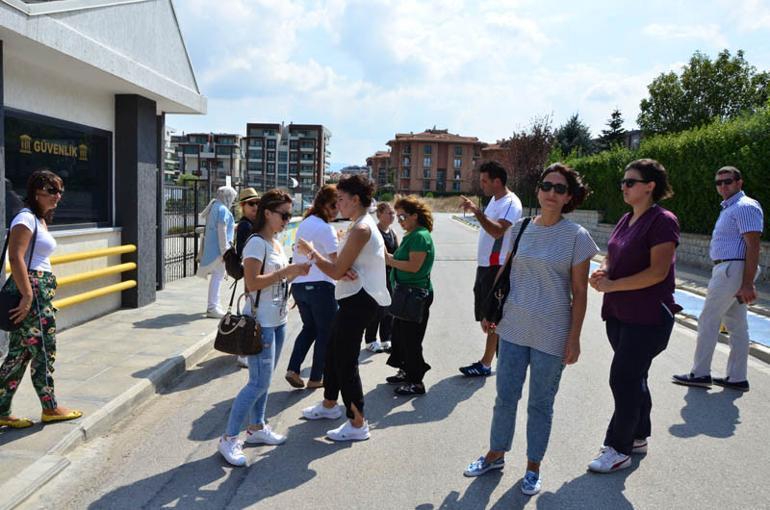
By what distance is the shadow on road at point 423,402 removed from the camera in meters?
5.09

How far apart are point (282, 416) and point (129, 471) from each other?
4.43 ft

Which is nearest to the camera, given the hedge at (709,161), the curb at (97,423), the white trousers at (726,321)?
the curb at (97,423)

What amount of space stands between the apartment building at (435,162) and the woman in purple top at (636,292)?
346 feet

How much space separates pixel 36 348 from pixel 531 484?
3427 mm

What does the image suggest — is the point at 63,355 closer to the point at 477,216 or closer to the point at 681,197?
the point at 477,216

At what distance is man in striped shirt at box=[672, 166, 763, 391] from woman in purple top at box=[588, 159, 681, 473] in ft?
6.89

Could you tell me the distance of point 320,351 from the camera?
5.67 meters

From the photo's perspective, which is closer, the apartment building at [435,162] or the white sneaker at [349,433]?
the white sneaker at [349,433]

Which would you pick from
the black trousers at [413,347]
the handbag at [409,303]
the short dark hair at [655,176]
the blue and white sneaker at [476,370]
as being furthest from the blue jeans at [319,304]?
the short dark hair at [655,176]

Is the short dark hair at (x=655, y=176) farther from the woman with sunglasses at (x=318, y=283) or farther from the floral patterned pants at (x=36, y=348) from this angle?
the floral patterned pants at (x=36, y=348)

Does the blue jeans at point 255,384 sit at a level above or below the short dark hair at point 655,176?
below

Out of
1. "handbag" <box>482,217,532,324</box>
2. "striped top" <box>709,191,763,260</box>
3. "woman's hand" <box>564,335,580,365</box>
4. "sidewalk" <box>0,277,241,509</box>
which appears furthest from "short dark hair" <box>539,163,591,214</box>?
"sidewalk" <box>0,277,241,509</box>

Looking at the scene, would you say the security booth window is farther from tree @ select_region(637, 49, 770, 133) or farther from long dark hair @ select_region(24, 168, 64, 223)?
tree @ select_region(637, 49, 770, 133)

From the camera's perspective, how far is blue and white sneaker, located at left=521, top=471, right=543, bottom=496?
12.4 ft
